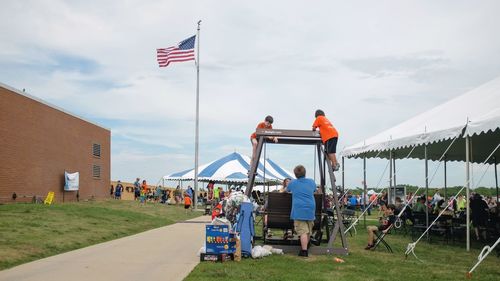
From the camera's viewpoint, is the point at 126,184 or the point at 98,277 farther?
the point at 126,184

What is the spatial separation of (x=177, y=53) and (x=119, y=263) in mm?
20354

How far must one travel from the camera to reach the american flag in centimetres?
2719

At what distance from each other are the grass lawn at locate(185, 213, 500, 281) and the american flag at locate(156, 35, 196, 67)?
18.5 meters

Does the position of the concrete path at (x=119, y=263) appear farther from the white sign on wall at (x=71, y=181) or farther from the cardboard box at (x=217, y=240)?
the white sign on wall at (x=71, y=181)

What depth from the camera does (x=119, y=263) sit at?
892cm

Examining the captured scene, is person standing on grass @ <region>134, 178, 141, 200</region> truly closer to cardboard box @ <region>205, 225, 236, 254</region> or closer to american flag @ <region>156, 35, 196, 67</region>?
american flag @ <region>156, 35, 196, 67</region>

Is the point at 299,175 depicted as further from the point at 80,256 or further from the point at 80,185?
the point at 80,185

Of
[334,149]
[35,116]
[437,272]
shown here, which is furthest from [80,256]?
[35,116]

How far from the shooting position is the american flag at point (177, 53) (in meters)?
27.2

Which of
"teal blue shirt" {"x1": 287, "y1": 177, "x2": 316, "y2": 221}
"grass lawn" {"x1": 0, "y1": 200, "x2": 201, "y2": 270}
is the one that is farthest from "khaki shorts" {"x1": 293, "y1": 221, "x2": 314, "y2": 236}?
"grass lawn" {"x1": 0, "y1": 200, "x2": 201, "y2": 270}

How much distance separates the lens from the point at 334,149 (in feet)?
35.7

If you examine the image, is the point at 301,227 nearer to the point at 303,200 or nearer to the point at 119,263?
the point at 303,200

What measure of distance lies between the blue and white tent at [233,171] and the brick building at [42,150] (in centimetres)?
639

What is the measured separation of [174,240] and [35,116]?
17060 millimetres
